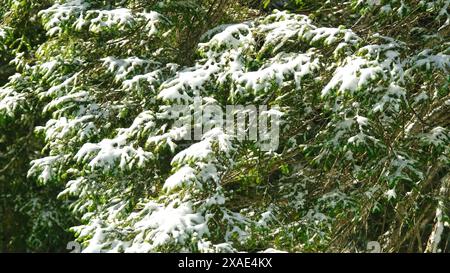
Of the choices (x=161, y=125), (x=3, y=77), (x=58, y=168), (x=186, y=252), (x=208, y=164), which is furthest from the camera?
(x=3, y=77)

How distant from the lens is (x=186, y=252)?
4102 millimetres

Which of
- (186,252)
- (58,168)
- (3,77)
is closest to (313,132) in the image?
(186,252)

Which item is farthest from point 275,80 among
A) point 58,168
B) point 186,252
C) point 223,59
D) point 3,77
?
A: point 3,77

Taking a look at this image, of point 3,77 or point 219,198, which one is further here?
point 3,77

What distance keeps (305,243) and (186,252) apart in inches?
50.4

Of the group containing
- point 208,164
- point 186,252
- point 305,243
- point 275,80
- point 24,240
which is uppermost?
point 275,80

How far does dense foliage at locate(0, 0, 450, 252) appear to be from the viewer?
14.7ft

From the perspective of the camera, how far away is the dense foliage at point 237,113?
448 centimetres

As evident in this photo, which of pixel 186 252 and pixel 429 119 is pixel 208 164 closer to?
pixel 186 252

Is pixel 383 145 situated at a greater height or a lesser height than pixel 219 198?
greater

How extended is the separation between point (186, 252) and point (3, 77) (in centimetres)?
663

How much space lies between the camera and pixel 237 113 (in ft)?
16.8

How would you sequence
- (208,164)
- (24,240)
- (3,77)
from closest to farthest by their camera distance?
(208,164)
(3,77)
(24,240)

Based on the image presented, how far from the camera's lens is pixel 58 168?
5770mm
